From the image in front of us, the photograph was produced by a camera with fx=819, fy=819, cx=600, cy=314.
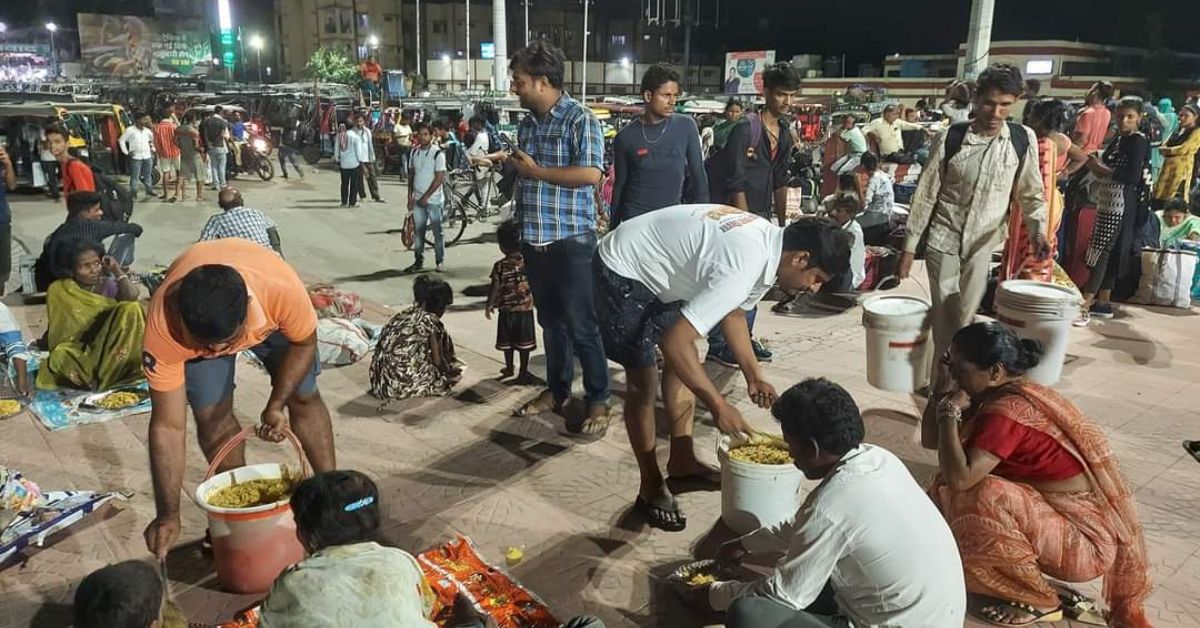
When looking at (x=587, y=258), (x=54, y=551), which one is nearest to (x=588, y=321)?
(x=587, y=258)

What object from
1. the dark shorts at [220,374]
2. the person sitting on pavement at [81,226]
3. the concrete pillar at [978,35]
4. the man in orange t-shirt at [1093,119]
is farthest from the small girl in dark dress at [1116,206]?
the concrete pillar at [978,35]

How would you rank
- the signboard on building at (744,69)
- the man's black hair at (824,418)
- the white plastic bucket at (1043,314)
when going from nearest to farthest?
the man's black hair at (824,418)
the white plastic bucket at (1043,314)
the signboard on building at (744,69)

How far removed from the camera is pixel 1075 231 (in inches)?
288

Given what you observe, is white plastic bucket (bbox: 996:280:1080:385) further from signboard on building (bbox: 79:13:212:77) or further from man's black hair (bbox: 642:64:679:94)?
signboard on building (bbox: 79:13:212:77)

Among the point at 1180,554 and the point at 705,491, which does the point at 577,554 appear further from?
the point at 1180,554

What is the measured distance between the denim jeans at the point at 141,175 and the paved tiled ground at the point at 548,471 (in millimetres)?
11195

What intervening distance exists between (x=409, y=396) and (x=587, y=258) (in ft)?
5.15

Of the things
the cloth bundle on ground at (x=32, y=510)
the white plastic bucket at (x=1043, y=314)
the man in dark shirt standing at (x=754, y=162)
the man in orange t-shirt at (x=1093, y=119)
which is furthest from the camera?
the man in orange t-shirt at (x=1093, y=119)

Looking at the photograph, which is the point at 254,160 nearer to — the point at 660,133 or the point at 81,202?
the point at 81,202

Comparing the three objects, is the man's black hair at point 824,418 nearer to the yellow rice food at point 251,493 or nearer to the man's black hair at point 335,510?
the man's black hair at point 335,510

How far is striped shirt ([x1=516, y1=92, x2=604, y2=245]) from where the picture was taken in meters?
4.41

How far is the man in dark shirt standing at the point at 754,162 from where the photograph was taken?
5.59m

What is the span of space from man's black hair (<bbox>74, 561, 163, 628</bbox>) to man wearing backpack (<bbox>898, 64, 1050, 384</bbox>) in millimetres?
4128

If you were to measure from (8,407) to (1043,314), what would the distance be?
6186 millimetres
